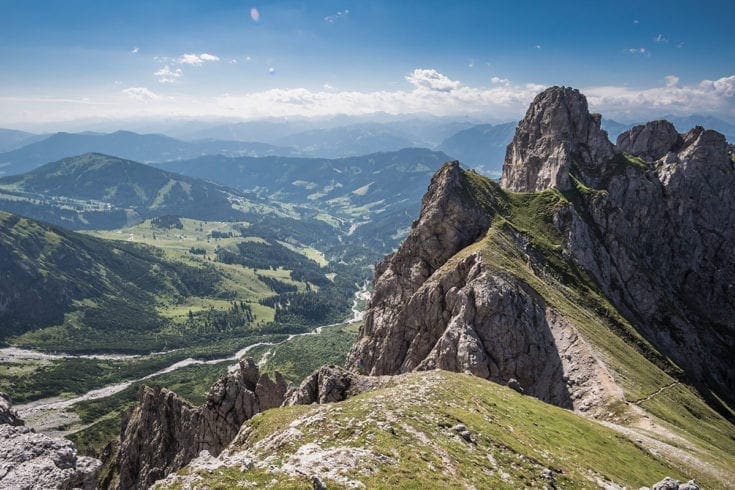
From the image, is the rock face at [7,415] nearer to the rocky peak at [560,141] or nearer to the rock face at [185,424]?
the rock face at [185,424]

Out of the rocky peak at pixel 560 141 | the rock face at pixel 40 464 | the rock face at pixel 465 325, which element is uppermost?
the rocky peak at pixel 560 141

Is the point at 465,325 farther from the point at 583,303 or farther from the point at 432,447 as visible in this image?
the point at 432,447

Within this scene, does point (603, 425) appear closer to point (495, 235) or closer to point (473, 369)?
point (473, 369)

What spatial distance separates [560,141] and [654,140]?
56.4m

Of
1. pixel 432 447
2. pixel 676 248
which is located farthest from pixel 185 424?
pixel 676 248

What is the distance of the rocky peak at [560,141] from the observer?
164 metres

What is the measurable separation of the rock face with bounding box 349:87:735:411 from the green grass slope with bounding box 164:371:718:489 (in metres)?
24.9

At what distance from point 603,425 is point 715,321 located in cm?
11188

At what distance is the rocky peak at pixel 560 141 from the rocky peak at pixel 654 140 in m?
29.6

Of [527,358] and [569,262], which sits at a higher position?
[569,262]

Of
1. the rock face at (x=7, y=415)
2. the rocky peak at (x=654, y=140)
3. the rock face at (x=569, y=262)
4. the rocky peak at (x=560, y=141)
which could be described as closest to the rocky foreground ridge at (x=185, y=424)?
the rock face at (x=7, y=415)

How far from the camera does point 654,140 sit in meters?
190

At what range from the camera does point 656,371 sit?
3661 inches

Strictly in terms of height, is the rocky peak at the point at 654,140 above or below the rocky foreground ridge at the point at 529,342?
above
